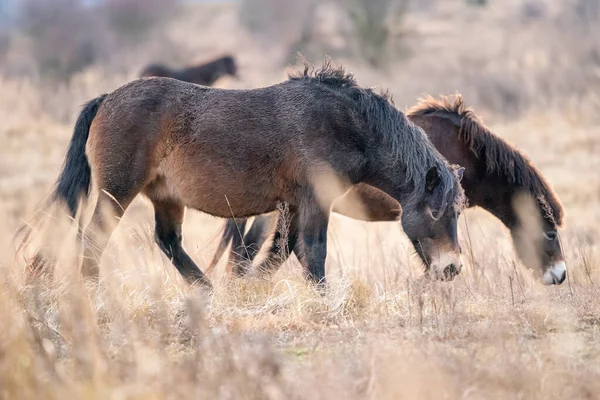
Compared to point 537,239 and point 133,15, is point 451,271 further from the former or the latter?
point 133,15

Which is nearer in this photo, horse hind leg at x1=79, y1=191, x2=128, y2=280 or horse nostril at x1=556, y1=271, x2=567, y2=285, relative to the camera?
horse hind leg at x1=79, y1=191, x2=128, y2=280

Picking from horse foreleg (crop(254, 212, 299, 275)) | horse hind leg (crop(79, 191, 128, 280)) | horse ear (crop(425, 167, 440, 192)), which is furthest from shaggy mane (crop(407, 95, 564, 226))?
horse hind leg (crop(79, 191, 128, 280))

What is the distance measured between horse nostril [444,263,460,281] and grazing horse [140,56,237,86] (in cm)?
1078

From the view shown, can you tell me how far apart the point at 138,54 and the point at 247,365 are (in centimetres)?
2987

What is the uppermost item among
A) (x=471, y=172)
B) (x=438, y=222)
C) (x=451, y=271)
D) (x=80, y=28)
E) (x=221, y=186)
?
(x=80, y=28)

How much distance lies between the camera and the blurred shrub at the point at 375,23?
29172 millimetres

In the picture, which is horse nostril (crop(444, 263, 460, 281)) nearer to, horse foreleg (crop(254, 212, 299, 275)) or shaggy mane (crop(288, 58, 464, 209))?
shaggy mane (crop(288, 58, 464, 209))

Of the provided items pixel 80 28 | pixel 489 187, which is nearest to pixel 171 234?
pixel 489 187

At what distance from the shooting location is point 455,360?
3867mm

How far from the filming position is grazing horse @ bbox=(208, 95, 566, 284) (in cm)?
718

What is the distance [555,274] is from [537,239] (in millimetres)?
323

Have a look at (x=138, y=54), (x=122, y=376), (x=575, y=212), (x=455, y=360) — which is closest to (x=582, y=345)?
(x=455, y=360)

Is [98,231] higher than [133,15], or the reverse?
[133,15]

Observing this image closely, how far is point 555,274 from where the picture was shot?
711 centimetres
